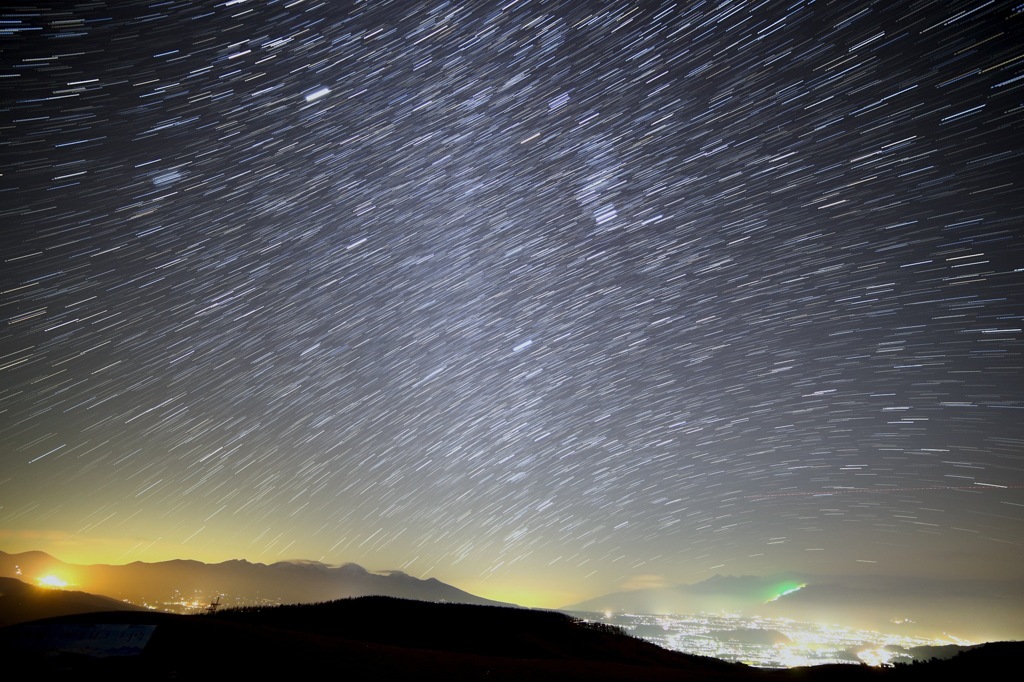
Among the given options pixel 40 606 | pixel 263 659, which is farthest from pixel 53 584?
pixel 263 659

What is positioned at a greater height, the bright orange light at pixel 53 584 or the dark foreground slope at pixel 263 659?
the bright orange light at pixel 53 584

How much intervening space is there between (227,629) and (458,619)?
15501 millimetres

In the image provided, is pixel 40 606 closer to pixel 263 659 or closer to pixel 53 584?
pixel 263 659

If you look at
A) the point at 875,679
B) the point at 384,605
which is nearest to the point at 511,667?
the point at 875,679

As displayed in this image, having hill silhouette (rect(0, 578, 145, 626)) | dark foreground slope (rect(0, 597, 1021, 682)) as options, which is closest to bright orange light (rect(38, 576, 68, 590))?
hill silhouette (rect(0, 578, 145, 626))

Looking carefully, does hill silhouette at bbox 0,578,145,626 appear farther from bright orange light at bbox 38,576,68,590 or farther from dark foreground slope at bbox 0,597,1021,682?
dark foreground slope at bbox 0,597,1021,682

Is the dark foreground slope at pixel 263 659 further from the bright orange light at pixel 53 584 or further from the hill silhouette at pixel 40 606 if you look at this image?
the bright orange light at pixel 53 584

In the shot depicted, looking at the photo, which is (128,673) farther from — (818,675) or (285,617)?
(818,675)

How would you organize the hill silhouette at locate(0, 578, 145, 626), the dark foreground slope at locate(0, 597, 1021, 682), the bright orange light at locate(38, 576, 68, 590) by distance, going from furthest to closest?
the bright orange light at locate(38, 576, 68, 590)
the hill silhouette at locate(0, 578, 145, 626)
the dark foreground slope at locate(0, 597, 1021, 682)

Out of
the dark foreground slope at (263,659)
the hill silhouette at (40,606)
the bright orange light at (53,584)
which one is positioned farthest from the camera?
the bright orange light at (53,584)

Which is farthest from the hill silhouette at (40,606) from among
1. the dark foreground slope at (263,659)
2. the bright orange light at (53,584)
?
the dark foreground slope at (263,659)

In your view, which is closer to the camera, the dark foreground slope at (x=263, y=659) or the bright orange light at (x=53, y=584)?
the dark foreground slope at (x=263, y=659)

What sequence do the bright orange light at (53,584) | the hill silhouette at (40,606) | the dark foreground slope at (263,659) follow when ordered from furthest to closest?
1. the bright orange light at (53,584)
2. the hill silhouette at (40,606)
3. the dark foreground slope at (263,659)

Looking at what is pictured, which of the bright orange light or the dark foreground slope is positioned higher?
the bright orange light
